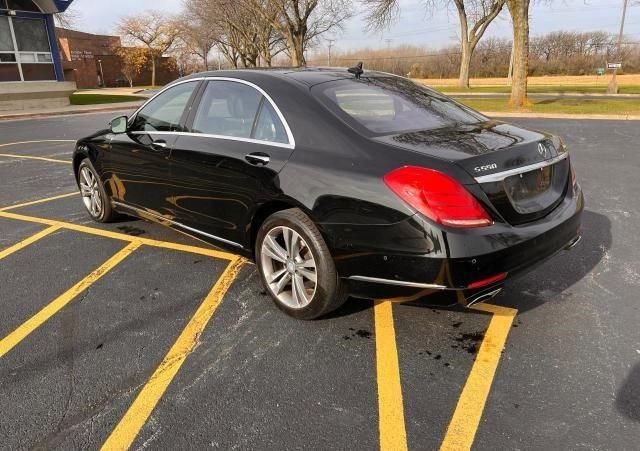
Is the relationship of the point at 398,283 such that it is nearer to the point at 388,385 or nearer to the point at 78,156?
the point at 388,385

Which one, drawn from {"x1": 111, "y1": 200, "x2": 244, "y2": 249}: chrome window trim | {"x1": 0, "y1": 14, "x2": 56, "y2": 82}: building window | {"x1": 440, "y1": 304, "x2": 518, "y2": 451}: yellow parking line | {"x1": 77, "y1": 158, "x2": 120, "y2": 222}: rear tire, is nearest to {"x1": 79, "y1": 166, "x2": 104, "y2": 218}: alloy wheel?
{"x1": 77, "y1": 158, "x2": 120, "y2": 222}: rear tire

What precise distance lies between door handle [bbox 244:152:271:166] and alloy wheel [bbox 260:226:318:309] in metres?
0.43

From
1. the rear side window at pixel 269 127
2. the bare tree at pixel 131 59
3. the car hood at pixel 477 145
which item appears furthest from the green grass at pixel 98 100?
the bare tree at pixel 131 59

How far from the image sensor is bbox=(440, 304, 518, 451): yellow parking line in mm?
2158

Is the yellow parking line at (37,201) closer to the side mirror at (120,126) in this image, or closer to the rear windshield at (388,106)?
the side mirror at (120,126)

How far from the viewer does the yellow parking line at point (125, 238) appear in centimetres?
436

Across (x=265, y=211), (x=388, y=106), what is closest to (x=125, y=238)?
(x=265, y=211)

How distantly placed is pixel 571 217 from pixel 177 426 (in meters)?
2.54

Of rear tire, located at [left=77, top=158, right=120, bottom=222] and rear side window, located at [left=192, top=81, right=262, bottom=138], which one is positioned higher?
rear side window, located at [left=192, top=81, right=262, bottom=138]

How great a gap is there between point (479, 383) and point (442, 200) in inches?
38.6

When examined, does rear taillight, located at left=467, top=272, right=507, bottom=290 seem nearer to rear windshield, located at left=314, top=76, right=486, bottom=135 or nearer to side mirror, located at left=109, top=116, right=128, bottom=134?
rear windshield, located at left=314, top=76, right=486, bottom=135

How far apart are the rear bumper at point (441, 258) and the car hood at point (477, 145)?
0.35 metres

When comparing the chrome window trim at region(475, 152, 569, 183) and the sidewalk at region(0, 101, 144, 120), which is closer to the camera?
the chrome window trim at region(475, 152, 569, 183)

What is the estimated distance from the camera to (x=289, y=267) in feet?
10.2
